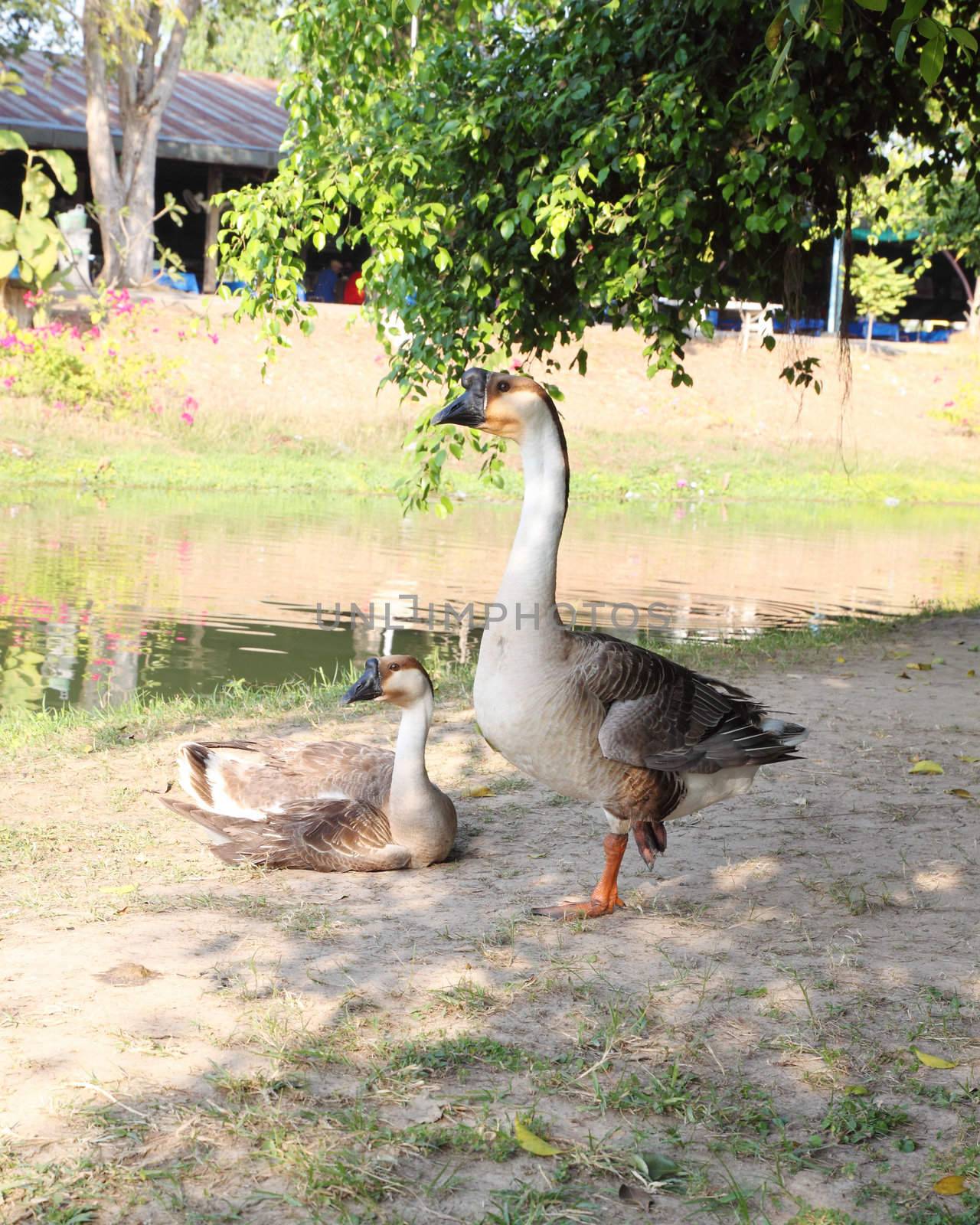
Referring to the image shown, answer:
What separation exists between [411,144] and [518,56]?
1080mm

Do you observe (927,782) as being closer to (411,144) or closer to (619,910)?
(619,910)

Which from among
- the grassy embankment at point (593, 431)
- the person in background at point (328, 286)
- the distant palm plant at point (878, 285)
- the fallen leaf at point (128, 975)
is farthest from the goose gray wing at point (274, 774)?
the distant palm plant at point (878, 285)

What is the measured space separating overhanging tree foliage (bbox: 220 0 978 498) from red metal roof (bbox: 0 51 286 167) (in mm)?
20150

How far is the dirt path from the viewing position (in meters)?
2.84

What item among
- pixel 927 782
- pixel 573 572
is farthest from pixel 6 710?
pixel 573 572

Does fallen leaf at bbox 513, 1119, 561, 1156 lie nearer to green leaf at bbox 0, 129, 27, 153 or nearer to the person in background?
green leaf at bbox 0, 129, 27, 153

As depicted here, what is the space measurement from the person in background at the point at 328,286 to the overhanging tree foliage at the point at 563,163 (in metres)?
23.0

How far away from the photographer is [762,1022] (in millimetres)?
3699

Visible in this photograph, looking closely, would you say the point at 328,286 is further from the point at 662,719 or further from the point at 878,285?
the point at 662,719

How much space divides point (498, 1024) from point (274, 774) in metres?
2.47

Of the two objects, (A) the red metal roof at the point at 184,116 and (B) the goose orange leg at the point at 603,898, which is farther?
(A) the red metal roof at the point at 184,116

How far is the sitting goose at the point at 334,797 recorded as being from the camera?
17.4 ft

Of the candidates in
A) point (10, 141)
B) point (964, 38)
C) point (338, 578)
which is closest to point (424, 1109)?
point (964, 38)

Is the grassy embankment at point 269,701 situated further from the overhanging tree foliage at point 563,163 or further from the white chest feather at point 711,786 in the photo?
the white chest feather at point 711,786
